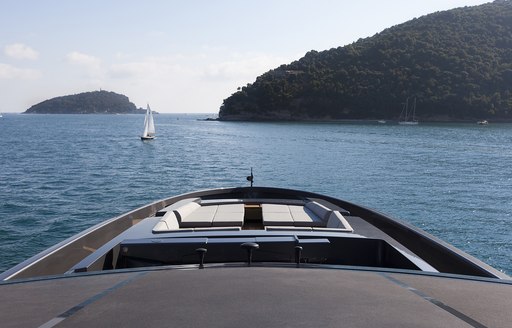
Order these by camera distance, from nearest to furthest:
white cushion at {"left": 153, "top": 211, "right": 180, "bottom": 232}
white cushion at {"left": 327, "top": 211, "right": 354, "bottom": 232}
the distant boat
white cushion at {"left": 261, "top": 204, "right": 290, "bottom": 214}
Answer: white cushion at {"left": 153, "top": 211, "right": 180, "bottom": 232}
white cushion at {"left": 327, "top": 211, "right": 354, "bottom": 232}
white cushion at {"left": 261, "top": 204, "right": 290, "bottom": 214}
the distant boat

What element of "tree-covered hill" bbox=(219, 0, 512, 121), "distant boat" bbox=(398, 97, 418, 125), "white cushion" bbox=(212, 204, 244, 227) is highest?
"tree-covered hill" bbox=(219, 0, 512, 121)

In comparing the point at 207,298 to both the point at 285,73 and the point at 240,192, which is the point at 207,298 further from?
the point at 285,73

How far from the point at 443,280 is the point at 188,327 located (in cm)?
266

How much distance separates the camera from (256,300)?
3.22m

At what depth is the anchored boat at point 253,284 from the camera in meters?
2.95

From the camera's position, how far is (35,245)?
1614cm

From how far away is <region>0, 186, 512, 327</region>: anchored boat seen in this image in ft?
9.68

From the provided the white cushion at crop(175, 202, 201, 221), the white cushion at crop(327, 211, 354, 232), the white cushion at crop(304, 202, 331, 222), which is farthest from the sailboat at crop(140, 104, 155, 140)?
the white cushion at crop(327, 211, 354, 232)

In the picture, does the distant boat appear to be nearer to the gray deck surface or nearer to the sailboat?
the sailboat

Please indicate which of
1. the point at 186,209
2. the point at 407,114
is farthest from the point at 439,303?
the point at 407,114

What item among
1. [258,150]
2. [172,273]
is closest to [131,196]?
[172,273]

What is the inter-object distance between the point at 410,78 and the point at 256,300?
14945 cm

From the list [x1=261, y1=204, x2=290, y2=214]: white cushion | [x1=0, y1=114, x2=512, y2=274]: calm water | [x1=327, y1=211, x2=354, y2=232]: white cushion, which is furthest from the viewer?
[x1=0, y1=114, x2=512, y2=274]: calm water

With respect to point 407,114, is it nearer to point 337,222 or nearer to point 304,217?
point 304,217
